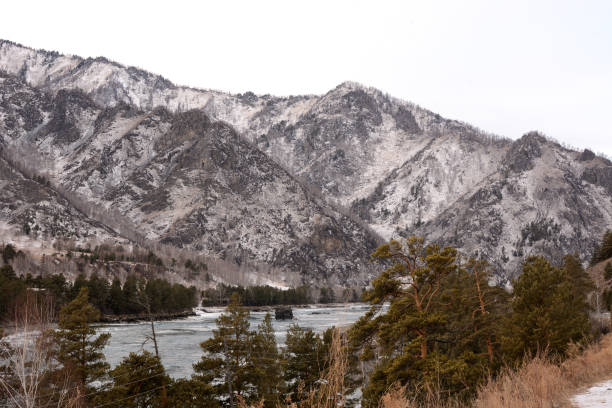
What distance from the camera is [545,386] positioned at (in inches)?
261

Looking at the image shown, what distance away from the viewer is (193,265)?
18988 centimetres

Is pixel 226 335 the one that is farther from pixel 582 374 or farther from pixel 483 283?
pixel 582 374

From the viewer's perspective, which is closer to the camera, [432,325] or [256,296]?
[432,325]

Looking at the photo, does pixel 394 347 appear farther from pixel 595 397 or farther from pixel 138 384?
pixel 595 397

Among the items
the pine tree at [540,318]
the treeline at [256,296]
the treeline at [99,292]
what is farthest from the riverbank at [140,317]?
the pine tree at [540,318]

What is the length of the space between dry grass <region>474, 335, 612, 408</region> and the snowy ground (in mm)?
→ 138

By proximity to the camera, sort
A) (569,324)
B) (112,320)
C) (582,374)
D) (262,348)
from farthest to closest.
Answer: (112,320) → (262,348) → (569,324) → (582,374)

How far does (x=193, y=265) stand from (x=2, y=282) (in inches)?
4757

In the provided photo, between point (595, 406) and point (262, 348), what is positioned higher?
point (595, 406)

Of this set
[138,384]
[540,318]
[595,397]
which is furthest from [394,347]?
[595,397]

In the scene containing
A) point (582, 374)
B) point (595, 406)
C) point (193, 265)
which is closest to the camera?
A: point (595, 406)

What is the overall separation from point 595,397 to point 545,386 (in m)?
0.63

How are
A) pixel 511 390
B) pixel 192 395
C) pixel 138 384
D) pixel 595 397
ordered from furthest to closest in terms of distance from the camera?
pixel 192 395 → pixel 138 384 → pixel 511 390 → pixel 595 397

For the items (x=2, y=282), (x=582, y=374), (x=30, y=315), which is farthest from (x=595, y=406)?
(x=2, y=282)
